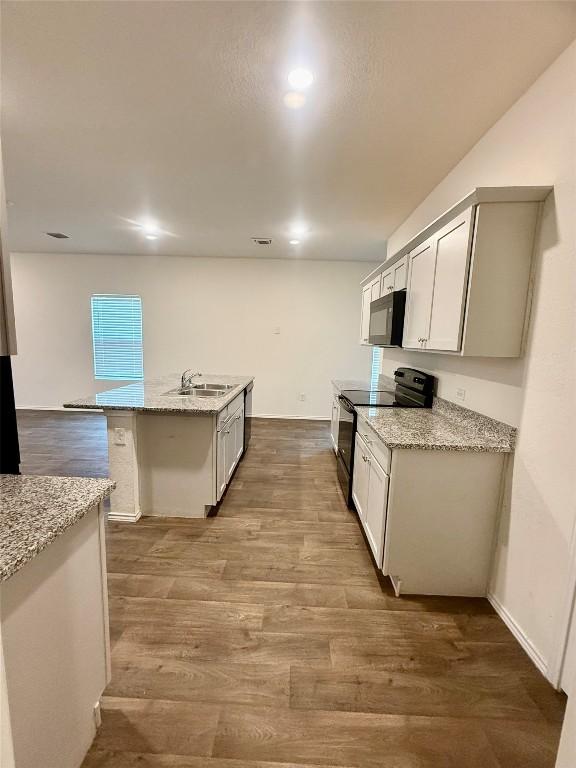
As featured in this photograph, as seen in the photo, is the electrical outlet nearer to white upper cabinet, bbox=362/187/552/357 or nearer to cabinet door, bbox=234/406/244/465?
cabinet door, bbox=234/406/244/465

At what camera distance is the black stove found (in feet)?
9.02

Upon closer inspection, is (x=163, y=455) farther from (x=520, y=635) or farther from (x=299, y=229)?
(x=299, y=229)

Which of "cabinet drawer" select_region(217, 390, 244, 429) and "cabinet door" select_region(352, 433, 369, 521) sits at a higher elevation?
"cabinet drawer" select_region(217, 390, 244, 429)

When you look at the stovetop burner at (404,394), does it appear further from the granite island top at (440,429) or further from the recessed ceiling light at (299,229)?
the recessed ceiling light at (299,229)

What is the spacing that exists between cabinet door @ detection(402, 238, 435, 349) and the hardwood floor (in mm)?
1621

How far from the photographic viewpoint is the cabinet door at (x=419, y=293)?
89.5 inches

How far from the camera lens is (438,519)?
6.11 ft

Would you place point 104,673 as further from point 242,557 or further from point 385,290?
point 385,290

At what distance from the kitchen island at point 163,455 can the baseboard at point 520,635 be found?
1983 millimetres

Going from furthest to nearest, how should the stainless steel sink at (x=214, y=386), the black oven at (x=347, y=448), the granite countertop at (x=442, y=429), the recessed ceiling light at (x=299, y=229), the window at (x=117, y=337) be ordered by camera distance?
the window at (x=117, y=337) → the recessed ceiling light at (x=299, y=229) → the stainless steel sink at (x=214, y=386) → the black oven at (x=347, y=448) → the granite countertop at (x=442, y=429)

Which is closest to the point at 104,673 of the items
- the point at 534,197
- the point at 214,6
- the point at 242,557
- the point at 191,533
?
the point at 242,557

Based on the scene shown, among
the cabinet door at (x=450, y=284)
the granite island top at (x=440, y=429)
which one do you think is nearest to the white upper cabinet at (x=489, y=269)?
the cabinet door at (x=450, y=284)

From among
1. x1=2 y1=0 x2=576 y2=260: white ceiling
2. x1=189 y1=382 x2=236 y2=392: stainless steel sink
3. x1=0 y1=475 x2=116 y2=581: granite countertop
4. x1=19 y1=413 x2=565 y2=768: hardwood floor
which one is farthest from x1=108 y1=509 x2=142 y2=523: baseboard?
x1=2 y1=0 x2=576 y2=260: white ceiling

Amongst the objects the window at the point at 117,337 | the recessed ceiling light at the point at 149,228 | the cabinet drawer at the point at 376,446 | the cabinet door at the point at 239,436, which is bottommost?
the cabinet door at the point at 239,436
